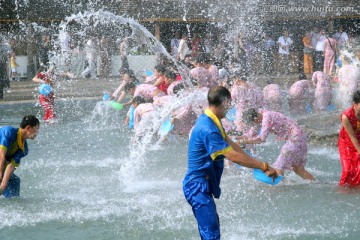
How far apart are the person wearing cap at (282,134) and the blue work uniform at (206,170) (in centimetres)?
285

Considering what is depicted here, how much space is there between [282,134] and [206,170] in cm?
324

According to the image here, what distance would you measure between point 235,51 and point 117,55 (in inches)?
170

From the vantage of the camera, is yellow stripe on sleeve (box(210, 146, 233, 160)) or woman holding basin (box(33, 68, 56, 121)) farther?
woman holding basin (box(33, 68, 56, 121))

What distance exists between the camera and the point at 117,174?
988 centimetres

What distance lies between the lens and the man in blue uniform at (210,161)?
5277mm

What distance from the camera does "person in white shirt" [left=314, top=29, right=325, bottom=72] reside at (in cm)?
2341

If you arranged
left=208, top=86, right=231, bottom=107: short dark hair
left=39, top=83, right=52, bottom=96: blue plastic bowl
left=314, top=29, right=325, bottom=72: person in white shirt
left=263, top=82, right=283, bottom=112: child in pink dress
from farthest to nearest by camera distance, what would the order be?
left=314, top=29, right=325, bottom=72: person in white shirt
left=39, top=83, right=52, bottom=96: blue plastic bowl
left=263, top=82, right=283, bottom=112: child in pink dress
left=208, top=86, right=231, bottom=107: short dark hair

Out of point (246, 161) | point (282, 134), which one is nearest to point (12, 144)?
point (246, 161)

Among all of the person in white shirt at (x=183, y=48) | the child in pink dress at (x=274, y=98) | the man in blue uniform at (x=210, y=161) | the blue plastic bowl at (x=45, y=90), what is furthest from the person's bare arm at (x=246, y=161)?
the person in white shirt at (x=183, y=48)

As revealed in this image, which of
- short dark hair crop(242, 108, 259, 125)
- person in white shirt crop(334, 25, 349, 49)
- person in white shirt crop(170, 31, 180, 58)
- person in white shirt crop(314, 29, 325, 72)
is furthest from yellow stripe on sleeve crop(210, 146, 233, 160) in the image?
person in white shirt crop(334, 25, 349, 49)

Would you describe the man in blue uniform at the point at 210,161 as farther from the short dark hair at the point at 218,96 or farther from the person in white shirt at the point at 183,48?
the person in white shirt at the point at 183,48

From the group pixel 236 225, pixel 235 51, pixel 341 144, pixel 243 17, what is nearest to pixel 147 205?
pixel 236 225

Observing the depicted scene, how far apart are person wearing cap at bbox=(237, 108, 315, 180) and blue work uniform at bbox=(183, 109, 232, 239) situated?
2846 mm

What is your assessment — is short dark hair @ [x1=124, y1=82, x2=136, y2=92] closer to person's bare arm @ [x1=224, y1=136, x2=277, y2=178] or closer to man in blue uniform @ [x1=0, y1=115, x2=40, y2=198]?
man in blue uniform @ [x1=0, y1=115, x2=40, y2=198]
